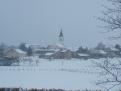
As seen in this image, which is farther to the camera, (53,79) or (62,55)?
(62,55)

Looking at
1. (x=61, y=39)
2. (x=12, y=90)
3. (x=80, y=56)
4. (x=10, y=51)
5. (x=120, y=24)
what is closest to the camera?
(x=120, y=24)

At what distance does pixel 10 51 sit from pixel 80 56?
24.2 m

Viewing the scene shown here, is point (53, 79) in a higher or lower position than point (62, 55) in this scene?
lower

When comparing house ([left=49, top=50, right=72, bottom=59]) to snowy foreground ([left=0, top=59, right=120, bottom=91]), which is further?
house ([left=49, top=50, right=72, bottom=59])

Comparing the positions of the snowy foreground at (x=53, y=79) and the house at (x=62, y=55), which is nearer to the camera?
the snowy foreground at (x=53, y=79)

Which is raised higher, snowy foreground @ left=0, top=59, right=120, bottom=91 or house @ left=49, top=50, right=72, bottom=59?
house @ left=49, top=50, right=72, bottom=59

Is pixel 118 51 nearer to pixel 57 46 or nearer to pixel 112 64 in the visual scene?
pixel 112 64

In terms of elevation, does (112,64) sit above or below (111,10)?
below

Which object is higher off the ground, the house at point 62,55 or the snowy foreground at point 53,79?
the house at point 62,55

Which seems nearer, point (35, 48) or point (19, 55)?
point (19, 55)

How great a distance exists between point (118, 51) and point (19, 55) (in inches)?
3794

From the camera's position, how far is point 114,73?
18.9 ft

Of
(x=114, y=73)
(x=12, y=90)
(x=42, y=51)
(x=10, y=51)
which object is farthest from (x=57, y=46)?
(x=114, y=73)

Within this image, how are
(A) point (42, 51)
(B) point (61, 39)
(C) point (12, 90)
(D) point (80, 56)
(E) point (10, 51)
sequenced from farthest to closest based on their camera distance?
(B) point (61, 39) → (A) point (42, 51) → (E) point (10, 51) → (D) point (80, 56) → (C) point (12, 90)
